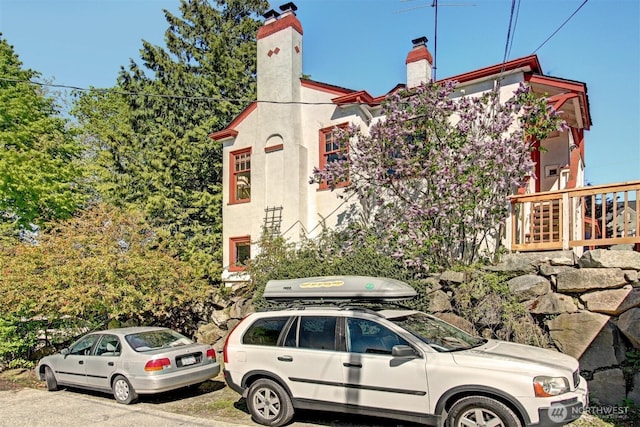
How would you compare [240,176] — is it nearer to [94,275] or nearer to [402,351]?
[94,275]

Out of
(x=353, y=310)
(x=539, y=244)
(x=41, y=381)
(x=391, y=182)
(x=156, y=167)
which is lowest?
(x=41, y=381)

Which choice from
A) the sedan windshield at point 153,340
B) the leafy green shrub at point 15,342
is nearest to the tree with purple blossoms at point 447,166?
the sedan windshield at point 153,340

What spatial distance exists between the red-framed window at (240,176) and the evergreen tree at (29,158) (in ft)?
31.5

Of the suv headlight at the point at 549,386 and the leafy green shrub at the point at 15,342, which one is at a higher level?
the suv headlight at the point at 549,386

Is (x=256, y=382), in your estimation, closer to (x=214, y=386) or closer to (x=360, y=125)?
(x=214, y=386)

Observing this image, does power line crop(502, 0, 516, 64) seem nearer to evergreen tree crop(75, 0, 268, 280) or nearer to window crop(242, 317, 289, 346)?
window crop(242, 317, 289, 346)

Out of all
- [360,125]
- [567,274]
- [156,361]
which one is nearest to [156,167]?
[360,125]

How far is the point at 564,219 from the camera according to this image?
1008 centimetres

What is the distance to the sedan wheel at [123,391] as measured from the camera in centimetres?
855

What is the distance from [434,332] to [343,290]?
1618 mm

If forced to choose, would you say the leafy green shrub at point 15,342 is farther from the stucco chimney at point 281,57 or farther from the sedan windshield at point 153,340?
the stucco chimney at point 281,57

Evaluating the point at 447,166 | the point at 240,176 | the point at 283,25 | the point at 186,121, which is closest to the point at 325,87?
the point at 283,25

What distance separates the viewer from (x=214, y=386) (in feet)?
32.6

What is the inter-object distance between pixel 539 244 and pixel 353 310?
19.4 feet
